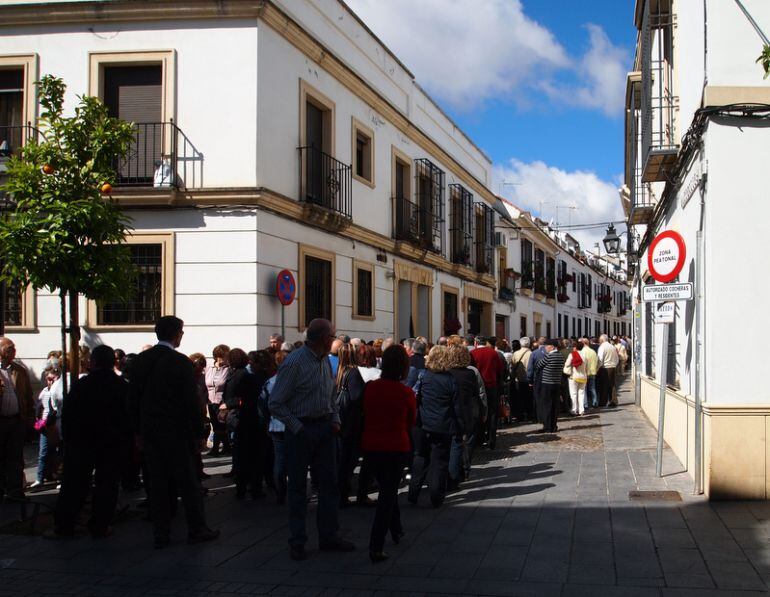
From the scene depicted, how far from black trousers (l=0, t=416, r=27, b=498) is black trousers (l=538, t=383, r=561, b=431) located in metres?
8.44

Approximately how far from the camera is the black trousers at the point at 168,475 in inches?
259

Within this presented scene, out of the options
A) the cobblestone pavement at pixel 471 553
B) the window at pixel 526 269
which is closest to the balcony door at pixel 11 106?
the cobblestone pavement at pixel 471 553

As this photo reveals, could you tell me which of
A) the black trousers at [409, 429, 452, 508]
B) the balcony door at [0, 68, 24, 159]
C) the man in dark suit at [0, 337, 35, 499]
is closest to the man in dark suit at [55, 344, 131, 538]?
the man in dark suit at [0, 337, 35, 499]

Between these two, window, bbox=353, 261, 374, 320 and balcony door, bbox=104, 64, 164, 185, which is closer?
balcony door, bbox=104, 64, 164, 185

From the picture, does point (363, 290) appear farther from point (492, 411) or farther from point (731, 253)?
point (731, 253)

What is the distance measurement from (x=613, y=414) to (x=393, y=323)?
18.5 ft

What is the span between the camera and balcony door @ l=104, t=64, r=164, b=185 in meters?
13.3

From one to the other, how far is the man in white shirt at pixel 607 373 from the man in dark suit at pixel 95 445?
1438 centimetres

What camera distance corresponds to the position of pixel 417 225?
2130 cm

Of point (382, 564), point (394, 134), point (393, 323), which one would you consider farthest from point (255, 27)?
point (382, 564)

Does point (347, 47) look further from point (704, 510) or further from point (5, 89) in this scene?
point (704, 510)

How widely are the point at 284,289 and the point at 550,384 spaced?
4.82 m

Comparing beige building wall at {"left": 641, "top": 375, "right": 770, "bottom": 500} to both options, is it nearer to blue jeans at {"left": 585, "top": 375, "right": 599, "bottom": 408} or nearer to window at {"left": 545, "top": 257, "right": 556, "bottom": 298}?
blue jeans at {"left": 585, "top": 375, "right": 599, "bottom": 408}

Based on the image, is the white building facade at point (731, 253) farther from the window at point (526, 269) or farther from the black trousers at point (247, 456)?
the window at point (526, 269)
